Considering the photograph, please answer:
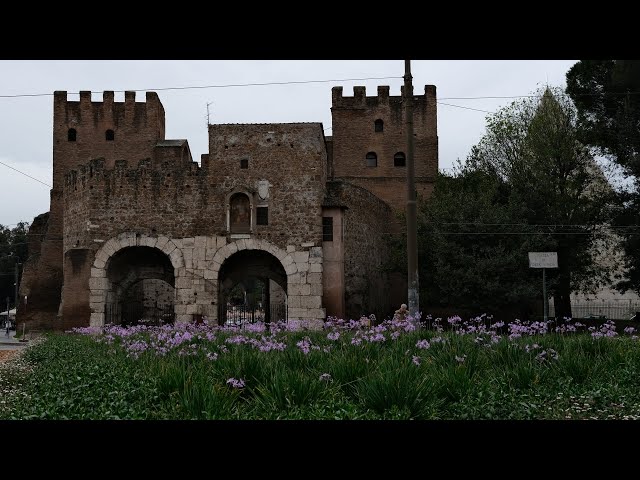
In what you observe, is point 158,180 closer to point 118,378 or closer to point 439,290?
point 439,290

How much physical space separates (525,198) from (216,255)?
11788 mm

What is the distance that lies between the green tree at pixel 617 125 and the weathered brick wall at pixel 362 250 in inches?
356

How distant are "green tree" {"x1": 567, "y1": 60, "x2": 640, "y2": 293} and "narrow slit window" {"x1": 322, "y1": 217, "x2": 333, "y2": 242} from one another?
10.9 meters

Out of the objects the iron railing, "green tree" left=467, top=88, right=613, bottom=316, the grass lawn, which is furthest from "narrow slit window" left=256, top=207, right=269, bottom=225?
the iron railing

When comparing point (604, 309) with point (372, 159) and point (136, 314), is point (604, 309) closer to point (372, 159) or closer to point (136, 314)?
point (372, 159)

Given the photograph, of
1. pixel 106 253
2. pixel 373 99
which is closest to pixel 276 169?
pixel 106 253

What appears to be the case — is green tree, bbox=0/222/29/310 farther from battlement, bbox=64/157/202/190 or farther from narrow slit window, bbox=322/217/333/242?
narrow slit window, bbox=322/217/333/242

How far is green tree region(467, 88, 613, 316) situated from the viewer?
85.5 feet

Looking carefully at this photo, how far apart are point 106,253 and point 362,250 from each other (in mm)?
9293

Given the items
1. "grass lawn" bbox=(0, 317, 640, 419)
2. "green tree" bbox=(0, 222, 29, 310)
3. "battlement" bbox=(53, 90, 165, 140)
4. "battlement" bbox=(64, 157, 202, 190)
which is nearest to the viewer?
"grass lawn" bbox=(0, 317, 640, 419)

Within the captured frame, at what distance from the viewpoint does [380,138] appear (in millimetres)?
37281

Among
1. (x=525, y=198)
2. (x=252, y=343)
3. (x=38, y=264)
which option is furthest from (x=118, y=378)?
(x=38, y=264)
